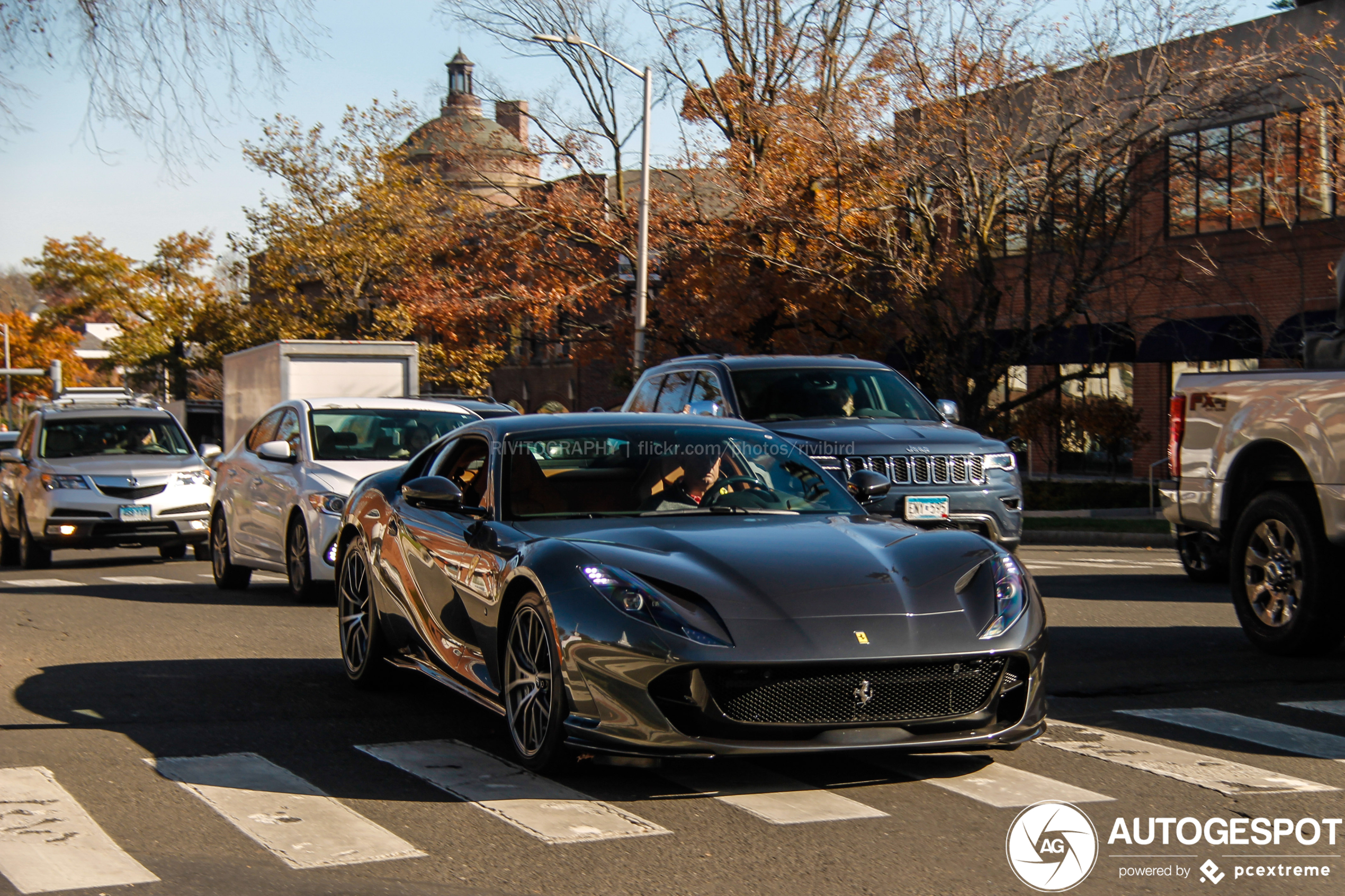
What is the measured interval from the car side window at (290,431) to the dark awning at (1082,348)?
50.5 feet

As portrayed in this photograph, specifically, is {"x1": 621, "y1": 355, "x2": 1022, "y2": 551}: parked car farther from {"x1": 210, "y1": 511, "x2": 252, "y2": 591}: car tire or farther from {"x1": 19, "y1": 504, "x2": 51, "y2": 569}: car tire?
{"x1": 19, "y1": 504, "x2": 51, "y2": 569}: car tire

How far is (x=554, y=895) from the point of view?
4.43 metres

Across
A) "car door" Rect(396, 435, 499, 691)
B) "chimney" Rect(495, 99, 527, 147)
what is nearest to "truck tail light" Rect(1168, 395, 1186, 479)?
"car door" Rect(396, 435, 499, 691)

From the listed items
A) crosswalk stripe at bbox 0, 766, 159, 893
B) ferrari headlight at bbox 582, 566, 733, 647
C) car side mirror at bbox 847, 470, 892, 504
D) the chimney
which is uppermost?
the chimney

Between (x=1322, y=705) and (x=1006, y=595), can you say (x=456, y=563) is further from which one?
(x=1322, y=705)

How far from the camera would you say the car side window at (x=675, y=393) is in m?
14.4

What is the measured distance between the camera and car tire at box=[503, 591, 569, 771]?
566 cm

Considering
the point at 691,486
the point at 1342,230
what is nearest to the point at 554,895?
the point at 691,486

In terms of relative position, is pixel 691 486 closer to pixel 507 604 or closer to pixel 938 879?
pixel 507 604

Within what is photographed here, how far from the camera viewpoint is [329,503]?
39.5 feet

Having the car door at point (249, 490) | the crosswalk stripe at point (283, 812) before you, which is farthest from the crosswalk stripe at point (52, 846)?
the car door at point (249, 490)

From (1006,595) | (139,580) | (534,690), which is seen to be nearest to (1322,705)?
(1006,595)

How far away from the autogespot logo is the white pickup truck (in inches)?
162

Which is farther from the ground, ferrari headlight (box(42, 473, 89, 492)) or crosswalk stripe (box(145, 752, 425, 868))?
ferrari headlight (box(42, 473, 89, 492))
